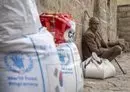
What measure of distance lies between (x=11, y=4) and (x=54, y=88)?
0.52 m

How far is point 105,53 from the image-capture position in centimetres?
609

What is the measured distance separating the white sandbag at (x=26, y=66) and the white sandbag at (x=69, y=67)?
0.54 meters

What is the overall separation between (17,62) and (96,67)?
3433 millimetres

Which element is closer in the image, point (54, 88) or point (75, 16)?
point (54, 88)

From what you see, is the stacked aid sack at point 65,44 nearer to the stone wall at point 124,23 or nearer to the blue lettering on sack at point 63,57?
the blue lettering on sack at point 63,57

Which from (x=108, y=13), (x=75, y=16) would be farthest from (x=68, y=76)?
(x=108, y=13)

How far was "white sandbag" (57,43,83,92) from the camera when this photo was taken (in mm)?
2549

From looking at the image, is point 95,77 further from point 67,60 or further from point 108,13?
point 108,13

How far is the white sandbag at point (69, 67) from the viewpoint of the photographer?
255 centimetres

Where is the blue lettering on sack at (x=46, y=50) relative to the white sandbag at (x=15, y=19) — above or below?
below

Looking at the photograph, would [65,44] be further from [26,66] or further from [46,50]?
[26,66]

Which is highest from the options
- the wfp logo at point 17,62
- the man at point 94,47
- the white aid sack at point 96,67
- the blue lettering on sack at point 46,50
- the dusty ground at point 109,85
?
the blue lettering on sack at point 46,50

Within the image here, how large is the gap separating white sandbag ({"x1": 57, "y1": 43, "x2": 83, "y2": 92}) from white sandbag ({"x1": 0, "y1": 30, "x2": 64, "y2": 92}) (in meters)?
0.54

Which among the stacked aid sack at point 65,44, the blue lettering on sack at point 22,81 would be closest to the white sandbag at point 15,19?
the blue lettering on sack at point 22,81
